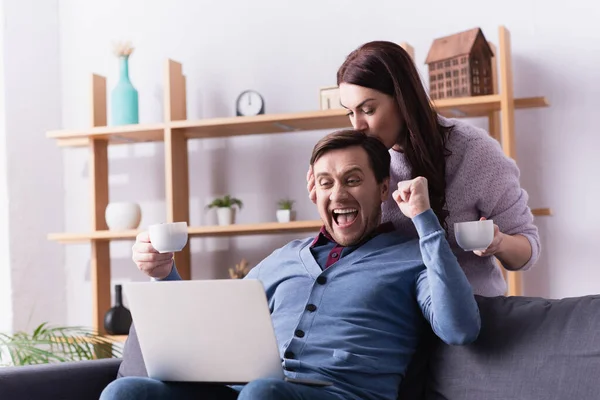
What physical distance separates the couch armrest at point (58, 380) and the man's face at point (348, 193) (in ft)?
2.51

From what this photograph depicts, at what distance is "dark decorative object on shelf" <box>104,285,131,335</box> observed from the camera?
3.80 m

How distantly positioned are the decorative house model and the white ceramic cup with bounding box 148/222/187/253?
5.45ft

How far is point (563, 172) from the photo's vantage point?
3600 millimetres

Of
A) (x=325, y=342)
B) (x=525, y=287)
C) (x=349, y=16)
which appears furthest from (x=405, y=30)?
(x=325, y=342)

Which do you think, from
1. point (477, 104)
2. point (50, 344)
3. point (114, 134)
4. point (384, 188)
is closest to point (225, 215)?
point (114, 134)

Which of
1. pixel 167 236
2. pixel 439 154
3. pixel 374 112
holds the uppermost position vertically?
pixel 374 112

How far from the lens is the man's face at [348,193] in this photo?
7.46 ft

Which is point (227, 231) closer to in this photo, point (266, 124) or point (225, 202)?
point (225, 202)

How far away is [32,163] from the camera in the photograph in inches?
165

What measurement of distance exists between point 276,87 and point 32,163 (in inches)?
46.5

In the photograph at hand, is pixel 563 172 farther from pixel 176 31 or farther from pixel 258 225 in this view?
pixel 176 31

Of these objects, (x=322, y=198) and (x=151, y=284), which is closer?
(x=151, y=284)

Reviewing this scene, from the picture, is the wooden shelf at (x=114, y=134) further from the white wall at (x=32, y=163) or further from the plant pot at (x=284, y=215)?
the plant pot at (x=284, y=215)

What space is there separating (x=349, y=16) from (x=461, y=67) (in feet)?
2.24
